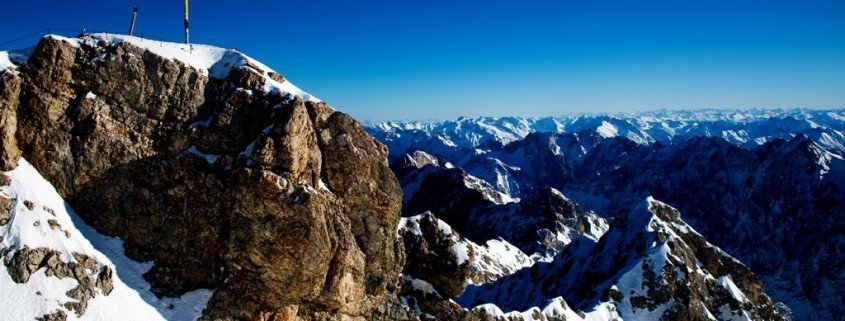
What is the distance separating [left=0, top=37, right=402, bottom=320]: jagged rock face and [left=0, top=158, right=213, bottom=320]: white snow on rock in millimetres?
1167

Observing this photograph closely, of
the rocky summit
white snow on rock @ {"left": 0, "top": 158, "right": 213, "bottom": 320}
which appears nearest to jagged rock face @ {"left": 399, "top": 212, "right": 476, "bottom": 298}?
the rocky summit

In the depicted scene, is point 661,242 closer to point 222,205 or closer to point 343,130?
point 343,130

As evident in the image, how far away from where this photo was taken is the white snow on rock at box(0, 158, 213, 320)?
137 feet

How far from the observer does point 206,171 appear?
51406 millimetres

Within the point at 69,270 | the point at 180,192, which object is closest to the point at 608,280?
the point at 180,192

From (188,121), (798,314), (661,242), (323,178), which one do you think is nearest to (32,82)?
(188,121)

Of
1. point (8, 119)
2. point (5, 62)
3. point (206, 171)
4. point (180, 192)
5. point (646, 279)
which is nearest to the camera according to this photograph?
point (8, 119)

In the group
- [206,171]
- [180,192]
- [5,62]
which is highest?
[5,62]

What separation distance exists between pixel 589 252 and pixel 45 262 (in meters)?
101

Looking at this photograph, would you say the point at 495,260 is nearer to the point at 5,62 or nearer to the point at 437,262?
the point at 437,262

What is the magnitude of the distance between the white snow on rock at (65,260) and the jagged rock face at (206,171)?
46.0 inches

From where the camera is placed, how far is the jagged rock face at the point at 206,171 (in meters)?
48.0

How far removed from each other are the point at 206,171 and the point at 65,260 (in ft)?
46.3

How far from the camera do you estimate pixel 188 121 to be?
173 ft
